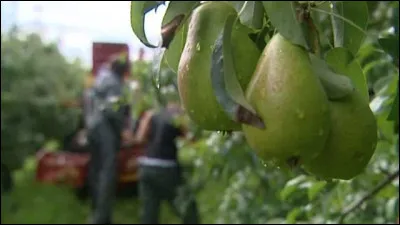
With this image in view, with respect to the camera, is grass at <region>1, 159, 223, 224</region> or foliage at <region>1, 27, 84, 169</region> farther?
foliage at <region>1, 27, 84, 169</region>

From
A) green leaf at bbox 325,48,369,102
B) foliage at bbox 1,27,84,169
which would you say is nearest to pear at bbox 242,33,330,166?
green leaf at bbox 325,48,369,102

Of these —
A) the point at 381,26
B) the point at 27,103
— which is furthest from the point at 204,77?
the point at 27,103

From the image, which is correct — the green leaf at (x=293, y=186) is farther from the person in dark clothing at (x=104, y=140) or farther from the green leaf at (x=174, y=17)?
the person in dark clothing at (x=104, y=140)

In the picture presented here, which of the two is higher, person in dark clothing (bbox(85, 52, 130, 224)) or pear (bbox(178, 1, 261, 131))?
pear (bbox(178, 1, 261, 131))

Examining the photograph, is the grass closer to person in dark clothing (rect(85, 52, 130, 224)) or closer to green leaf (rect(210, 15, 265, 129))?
person in dark clothing (rect(85, 52, 130, 224))

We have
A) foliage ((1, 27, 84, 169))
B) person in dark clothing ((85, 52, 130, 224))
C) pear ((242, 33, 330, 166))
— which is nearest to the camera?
pear ((242, 33, 330, 166))

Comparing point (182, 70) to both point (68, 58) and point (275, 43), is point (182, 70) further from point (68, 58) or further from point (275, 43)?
point (68, 58)

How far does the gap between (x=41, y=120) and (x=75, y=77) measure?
1.00 metres

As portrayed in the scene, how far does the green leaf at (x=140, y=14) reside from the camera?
0.63 metres

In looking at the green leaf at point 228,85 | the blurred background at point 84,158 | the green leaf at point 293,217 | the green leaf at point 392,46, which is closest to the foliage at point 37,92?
the blurred background at point 84,158

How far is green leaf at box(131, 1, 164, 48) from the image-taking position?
0.63 m

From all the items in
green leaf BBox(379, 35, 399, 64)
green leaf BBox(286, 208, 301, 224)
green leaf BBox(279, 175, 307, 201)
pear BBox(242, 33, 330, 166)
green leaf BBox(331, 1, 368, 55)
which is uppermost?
green leaf BBox(331, 1, 368, 55)

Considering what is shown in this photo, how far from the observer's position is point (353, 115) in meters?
0.57

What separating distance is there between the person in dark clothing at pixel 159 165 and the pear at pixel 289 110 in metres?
4.10
